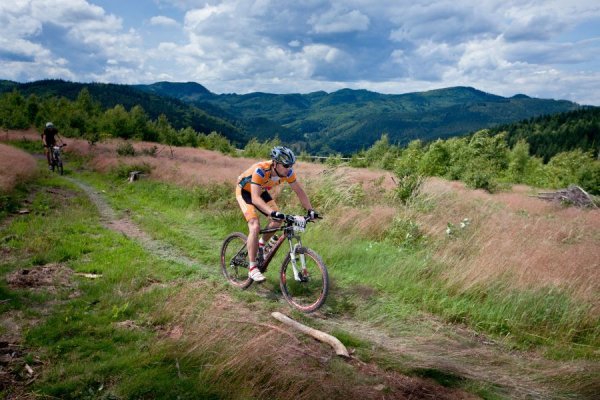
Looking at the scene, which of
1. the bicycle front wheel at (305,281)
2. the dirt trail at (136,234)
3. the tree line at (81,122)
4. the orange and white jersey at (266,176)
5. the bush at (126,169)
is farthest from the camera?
the tree line at (81,122)

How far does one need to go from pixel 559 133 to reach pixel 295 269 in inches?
5767

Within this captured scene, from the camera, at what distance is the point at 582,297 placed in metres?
6.19

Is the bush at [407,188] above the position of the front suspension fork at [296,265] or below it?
above

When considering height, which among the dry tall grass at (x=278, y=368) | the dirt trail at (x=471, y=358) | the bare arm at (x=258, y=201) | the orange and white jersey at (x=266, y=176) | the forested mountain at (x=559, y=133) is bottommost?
the dirt trail at (x=471, y=358)

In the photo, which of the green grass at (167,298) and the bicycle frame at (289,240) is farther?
the bicycle frame at (289,240)

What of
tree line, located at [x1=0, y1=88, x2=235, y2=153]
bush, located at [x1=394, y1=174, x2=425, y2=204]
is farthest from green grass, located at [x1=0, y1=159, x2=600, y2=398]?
tree line, located at [x1=0, y1=88, x2=235, y2=153]

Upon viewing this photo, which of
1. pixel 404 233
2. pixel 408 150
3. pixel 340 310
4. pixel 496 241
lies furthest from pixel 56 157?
pixel 408 150

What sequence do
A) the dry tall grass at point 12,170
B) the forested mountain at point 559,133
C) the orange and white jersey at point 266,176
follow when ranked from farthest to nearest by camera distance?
the forested mountain at point 559,133
the dry tall grass at point 12,170
the orange and white jersey at point 266,176

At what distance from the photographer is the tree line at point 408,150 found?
104 feet

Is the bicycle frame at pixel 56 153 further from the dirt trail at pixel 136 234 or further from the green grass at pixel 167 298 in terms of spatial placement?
the green grass at pixel 167 298

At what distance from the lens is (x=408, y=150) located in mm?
45969

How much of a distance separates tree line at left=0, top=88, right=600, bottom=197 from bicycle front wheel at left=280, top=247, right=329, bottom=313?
7751 mm

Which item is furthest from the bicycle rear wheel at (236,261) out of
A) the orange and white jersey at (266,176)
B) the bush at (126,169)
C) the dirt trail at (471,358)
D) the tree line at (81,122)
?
the tree line at (81,122)

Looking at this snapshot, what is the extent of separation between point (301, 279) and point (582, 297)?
4.83 meters
